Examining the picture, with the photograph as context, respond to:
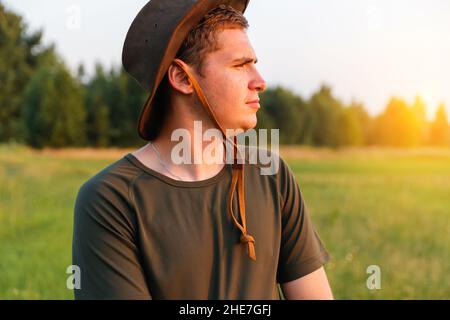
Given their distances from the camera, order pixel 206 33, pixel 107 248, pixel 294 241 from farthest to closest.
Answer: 1. pixel 294 241
2. pixel 206 33
3. pixel 107 248

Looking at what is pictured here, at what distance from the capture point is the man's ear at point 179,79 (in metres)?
2.26

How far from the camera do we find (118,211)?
214 centimetres

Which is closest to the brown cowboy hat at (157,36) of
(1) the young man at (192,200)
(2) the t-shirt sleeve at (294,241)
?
(1) the young man at (192,200)

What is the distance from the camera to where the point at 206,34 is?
221 cm

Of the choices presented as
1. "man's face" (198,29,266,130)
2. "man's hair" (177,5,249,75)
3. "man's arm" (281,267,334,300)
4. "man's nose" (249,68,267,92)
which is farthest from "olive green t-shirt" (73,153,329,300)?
"man's hair" (177,5,249,75)

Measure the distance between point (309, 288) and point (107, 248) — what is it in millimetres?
863

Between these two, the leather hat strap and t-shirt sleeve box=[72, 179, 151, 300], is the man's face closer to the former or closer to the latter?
the leather hat strap

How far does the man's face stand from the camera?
2209 mm

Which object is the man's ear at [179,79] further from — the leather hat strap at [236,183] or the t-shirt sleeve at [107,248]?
the t-shirt sleeve at [107,248]

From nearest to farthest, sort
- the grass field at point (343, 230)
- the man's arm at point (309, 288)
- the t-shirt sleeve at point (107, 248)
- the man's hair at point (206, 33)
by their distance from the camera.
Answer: the t-shirt sleeve at point (107, 248) < the man's hair at point (206, 33) < the man's arm at point (309, 288) < the grass field at point (343, 230)

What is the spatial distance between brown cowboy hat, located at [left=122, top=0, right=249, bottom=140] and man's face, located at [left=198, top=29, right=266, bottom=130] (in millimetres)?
133

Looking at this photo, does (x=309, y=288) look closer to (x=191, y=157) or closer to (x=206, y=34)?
(x=191, y=157)

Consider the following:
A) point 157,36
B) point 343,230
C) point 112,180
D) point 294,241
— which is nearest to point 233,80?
point 157,36
